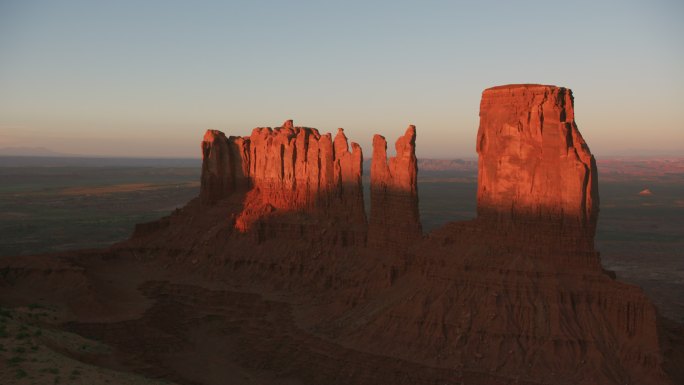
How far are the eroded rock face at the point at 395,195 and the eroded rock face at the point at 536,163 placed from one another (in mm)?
7288

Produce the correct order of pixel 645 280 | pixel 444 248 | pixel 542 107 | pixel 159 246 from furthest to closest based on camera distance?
pixel 645 280 → pixel 159 246 → pixel 444 248 → pixel 542 107

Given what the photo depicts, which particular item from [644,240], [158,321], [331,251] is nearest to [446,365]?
[331,251]

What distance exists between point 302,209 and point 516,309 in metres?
29.3

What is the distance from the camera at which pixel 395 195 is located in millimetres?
54719

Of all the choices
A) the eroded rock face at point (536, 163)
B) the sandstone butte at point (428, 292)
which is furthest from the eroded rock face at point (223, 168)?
the eroded rock face at point (536, 163)

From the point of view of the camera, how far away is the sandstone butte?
40438mm

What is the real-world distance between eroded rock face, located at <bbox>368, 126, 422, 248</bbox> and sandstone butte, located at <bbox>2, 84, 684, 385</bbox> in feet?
0.38

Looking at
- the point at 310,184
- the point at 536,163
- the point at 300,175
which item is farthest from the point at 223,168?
the point at 536,163

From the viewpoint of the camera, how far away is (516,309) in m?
42.1

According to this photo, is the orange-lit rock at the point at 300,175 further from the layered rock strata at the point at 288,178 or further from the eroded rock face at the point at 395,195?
the eroded rock face at the point at 395,195

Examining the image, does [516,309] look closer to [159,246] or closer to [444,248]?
[444,248]

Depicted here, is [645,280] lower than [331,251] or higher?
lower

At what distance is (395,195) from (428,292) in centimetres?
1075

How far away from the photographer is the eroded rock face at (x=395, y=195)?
53.2m
